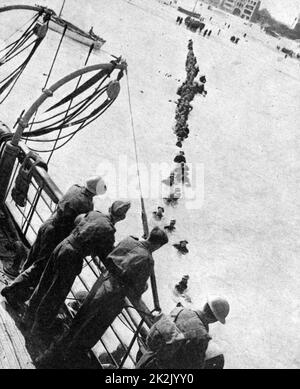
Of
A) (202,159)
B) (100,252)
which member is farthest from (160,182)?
(100,252)

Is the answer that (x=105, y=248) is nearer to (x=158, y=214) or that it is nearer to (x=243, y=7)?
(x=158, y=214)

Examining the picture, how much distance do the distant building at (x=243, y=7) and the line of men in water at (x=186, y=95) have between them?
114m

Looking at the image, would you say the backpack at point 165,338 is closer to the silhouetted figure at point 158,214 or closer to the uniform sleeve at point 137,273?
the uniform sleeve at point 137,273

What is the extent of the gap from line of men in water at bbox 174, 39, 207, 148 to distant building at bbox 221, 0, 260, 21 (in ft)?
375

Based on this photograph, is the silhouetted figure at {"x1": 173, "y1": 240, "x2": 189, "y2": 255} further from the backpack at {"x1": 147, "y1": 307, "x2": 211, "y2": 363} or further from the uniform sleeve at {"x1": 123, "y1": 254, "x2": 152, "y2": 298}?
the backpack at {"x1": 147, "y1": 307, "x2": 211, "y2": 363}

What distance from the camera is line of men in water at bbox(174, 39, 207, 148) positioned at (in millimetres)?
24391

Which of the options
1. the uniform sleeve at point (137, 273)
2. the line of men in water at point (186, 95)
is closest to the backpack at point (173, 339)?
the uniform sleeve at point (137, 273)

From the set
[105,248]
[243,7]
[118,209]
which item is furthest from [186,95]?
[243,7]

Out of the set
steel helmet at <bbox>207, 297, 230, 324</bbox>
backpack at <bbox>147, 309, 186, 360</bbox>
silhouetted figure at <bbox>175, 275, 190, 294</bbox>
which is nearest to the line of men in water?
silhouetted figure at <bbox>175, 275, 190, 294</bbox>

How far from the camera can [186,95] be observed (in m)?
28.8

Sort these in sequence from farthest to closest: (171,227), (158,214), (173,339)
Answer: (158,214), (171,227), (173,339)

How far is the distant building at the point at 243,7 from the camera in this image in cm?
13710

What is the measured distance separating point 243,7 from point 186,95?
126542 mm

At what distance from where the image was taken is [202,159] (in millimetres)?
23188
